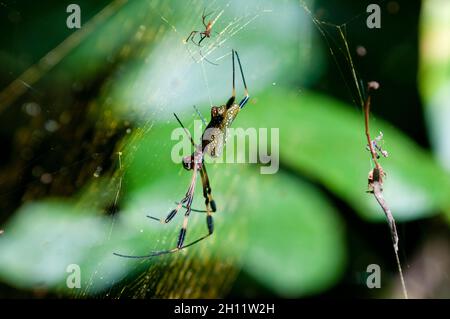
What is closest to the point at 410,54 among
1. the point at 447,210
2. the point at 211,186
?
the point at 447,210

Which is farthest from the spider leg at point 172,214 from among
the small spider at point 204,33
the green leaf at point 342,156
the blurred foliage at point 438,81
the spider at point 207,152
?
the blurred foliage at point 438,81

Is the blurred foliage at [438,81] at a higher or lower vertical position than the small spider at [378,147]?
higher

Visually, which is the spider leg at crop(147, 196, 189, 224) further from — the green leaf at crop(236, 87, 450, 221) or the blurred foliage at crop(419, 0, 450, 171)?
the blurred foliage at crop(419, 0, 450, 171)

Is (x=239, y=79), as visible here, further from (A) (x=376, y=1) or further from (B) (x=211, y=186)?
Result: (A) (x=376, y=1)

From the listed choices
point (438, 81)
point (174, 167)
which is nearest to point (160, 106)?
point (174, 167)

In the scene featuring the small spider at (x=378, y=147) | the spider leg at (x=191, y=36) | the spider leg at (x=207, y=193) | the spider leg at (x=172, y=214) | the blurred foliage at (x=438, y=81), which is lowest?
the spider leg at (x=172, y=214)

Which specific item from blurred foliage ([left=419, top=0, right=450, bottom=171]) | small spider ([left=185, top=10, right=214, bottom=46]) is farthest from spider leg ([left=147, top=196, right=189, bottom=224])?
blurred foliage ([left=419, top=0, right=450, bottom=171])

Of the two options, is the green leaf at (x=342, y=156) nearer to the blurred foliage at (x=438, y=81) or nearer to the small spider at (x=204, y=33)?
the blurred foliage at (x=438, y=81)
